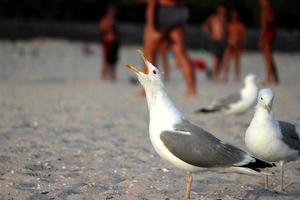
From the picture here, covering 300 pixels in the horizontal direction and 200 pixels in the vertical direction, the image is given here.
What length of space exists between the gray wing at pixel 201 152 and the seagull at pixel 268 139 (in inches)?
21.3

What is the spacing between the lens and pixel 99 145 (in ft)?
21.8

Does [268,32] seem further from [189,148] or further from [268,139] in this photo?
[189,148]

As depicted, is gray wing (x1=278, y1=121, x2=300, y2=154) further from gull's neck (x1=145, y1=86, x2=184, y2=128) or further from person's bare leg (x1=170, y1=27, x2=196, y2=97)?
person's bare leg (x1=170, y1=27, x2=196, y2=97)

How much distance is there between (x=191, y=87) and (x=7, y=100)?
3068mm

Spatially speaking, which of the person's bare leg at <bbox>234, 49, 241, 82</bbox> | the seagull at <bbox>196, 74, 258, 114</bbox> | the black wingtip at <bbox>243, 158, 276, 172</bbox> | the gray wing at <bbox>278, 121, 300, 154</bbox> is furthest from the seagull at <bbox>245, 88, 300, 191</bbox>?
the person's bare leg at <bbox>234, 49, 241, 82</bbox>

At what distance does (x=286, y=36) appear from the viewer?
29.0 meters

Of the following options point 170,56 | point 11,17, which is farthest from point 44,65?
point 11,17

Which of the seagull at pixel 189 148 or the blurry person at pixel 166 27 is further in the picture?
the blurry person at pixel 166 27

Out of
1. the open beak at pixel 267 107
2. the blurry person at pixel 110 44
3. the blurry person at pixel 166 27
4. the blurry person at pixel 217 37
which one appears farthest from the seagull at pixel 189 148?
the blurry person at pixel 217 37

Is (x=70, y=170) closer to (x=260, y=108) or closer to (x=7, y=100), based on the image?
(x=260, y=108)

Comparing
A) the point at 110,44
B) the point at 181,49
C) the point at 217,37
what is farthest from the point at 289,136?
the point at 217,37

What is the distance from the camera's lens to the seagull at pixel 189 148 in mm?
4523

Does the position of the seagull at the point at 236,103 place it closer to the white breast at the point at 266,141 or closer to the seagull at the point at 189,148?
the white breast at the point at 266,141

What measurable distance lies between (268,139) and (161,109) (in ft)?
3.14
